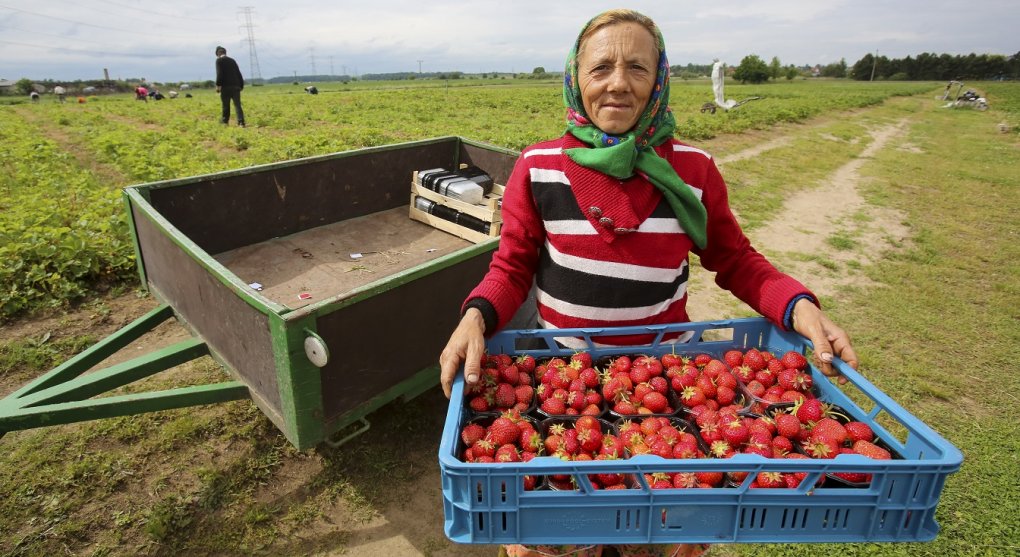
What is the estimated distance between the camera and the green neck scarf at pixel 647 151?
1812mm

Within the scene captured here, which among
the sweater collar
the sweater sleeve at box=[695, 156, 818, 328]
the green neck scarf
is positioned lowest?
the sweater sleeve at box=[695, 156, 818, 328]

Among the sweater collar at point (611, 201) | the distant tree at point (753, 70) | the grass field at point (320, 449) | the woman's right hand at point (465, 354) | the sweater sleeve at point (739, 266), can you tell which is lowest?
the grass field at point (320, 449)

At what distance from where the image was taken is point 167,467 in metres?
3.11

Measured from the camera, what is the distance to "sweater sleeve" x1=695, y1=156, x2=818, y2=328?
189cm

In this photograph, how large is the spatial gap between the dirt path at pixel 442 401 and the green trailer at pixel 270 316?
1.49 ft

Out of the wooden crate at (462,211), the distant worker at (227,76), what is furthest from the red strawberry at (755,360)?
the distant worker at (227,76)

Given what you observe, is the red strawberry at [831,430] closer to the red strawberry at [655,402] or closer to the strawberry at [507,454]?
the red strawberry at [655,402]

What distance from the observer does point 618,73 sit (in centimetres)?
177

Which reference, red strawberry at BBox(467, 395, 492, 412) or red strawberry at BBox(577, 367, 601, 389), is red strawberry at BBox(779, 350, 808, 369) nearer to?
red strawberry at BBox(577, 367, 601, 389)

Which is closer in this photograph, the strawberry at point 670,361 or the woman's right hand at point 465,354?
the woman's right hand at point 465,354

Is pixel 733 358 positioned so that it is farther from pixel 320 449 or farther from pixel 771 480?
pixel 320 449

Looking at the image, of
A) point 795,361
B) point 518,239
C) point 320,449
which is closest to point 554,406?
point 518,239

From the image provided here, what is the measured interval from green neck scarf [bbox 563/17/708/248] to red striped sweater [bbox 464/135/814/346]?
0.04 meters

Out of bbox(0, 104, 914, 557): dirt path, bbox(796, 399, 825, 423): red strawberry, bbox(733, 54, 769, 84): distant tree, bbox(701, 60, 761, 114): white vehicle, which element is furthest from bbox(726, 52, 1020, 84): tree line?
bbox(796, 399, 825, 423): red strawberry
